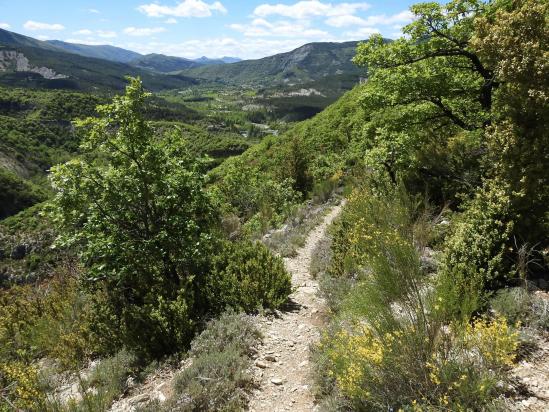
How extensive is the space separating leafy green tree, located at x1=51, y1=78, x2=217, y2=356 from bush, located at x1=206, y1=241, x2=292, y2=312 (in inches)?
14.5

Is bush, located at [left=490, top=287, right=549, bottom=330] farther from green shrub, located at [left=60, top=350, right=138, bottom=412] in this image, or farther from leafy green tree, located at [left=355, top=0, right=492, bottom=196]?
green shrub, located at [left=60, top=350, right=138, bottom=412]

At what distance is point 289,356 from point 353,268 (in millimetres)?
2432

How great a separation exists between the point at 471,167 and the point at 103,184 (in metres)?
7.87

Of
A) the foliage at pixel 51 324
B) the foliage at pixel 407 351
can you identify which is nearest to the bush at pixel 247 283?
the foliage at pixel 51 324

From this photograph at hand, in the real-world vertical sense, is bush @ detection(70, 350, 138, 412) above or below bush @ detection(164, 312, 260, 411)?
below

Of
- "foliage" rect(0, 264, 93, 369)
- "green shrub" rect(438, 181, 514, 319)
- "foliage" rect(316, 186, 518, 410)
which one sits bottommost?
"foliage" rect(0, 264, 93, 369)

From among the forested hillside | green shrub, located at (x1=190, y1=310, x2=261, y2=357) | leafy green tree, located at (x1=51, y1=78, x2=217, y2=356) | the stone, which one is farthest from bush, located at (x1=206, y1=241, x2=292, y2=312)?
the stone

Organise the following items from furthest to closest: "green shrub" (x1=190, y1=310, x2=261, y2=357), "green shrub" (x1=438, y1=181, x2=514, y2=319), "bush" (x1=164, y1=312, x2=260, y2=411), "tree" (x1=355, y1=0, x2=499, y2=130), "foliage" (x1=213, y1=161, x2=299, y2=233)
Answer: "foliage" (x1=213, y1=161, x2=299, y2=233) → "tree" (x1=355, y1=0, x2=499, y2=130) → "green shrub" (x1=190, y1=310, x2=261, y2=357) → "green shrub" (x1=438, y1=181, x2=514, y2=319) → "bush" (x1=164, y1=312, x2=260, y2=411)

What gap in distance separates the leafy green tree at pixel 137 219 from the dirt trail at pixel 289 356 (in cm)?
143

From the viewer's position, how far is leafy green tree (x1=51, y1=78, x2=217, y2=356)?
6316 mm

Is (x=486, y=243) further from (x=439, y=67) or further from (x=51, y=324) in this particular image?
(x=51, y=324)

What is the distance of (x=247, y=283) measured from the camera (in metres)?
7.03

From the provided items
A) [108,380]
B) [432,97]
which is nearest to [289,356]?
[108,380]

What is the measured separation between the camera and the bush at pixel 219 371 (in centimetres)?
482
